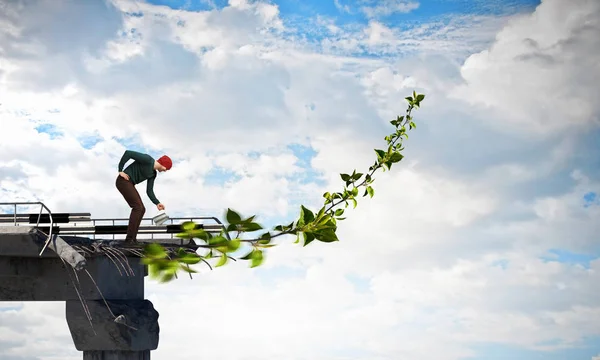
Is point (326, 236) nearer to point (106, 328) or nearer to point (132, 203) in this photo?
Result: point (132, 203)

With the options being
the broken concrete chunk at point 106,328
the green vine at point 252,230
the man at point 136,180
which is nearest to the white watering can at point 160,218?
the man at point 136,180

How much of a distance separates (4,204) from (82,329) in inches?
124

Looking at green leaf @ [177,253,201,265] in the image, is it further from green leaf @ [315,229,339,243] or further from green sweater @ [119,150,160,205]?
green sweater @ [119,150,160,205]

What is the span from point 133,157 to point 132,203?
81 centimetres

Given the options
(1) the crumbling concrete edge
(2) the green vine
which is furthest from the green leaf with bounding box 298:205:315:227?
(1) the crumbling concrete edge

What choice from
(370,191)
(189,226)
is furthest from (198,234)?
(370,191)

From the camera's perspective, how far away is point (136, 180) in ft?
36.5

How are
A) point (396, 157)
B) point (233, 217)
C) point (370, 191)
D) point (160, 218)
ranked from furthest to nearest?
point (160, 218) < point (396, 157) < point (370, 191) < point (233, 217)

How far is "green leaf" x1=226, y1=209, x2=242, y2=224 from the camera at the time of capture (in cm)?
240

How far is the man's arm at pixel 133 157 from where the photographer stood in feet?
36.1

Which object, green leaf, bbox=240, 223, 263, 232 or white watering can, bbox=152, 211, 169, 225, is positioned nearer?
green leaf, bbox=240, 223, 263, 232

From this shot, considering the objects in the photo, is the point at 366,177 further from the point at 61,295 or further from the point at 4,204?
the point at 61,295

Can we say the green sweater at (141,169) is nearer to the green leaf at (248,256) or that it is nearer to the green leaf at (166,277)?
the green leaf at (248,256)

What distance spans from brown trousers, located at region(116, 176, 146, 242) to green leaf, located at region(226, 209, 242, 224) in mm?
8948
